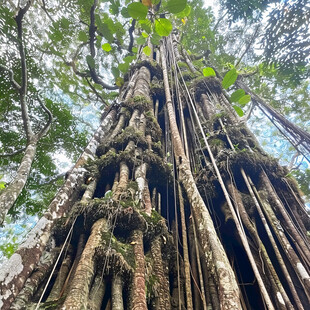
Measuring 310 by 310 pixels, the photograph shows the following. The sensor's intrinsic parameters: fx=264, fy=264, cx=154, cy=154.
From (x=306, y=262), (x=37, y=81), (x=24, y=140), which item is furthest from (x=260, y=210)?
(x=37, y=81)

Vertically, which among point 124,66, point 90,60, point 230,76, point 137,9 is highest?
point 90,60

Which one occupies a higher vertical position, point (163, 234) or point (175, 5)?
point (175, 5)

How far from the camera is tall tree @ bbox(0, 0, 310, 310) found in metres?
2.03

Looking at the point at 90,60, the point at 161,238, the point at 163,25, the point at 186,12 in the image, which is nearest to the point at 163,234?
the point at 161,238

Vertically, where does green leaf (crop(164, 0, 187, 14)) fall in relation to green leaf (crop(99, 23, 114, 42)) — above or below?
below

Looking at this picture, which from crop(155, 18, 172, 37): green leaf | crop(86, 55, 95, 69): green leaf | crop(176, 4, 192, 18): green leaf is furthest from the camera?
crop(86, 55, 95, 69): green leaf

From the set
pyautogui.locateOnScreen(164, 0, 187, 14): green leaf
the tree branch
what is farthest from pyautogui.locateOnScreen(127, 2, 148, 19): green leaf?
the tree branch

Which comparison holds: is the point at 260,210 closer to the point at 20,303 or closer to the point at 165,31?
the point at 20,303

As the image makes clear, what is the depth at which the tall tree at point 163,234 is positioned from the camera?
2.03 m

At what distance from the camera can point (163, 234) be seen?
9.31ft

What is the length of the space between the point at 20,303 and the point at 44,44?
847 centimetres

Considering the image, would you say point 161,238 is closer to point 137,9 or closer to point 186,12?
point 137,9

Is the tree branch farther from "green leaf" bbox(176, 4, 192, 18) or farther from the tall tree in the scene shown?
the tall tree

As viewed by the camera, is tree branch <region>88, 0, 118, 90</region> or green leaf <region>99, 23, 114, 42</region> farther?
green leaf <region>99, 23, 114, 42</region>
